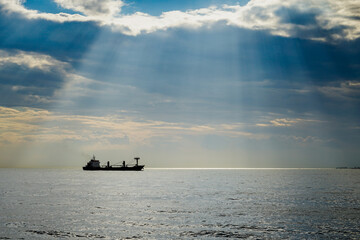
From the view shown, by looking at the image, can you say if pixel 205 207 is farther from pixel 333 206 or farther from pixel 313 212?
pixel 333 206

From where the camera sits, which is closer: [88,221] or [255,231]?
[255,231]

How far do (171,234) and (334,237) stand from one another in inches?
646

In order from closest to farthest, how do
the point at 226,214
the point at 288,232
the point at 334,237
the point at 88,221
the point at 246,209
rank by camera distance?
1. the point at 334,237
2. the point at 288,232
3. the point at 88,221
4. the point at 226,214
5. the point at 246,209

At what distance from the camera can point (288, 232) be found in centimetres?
3856

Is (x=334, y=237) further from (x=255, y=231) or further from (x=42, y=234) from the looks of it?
(x=42, y=234)

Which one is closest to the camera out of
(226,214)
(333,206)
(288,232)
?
(288,232)

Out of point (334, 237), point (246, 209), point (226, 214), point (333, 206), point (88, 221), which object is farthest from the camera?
point (333, 206)

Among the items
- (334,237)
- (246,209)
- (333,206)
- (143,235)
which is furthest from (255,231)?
(333,206)

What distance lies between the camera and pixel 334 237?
36.2 m

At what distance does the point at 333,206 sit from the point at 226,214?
71.9ft

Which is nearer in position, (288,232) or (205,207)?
(288,232)

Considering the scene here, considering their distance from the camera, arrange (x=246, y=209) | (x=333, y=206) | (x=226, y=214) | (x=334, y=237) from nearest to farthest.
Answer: (x=334, y=237)
(x=226, y=214)
(x=246, y=209)
(x=333, y=206)

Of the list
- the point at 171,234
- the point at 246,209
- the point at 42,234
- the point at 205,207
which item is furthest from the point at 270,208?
the point at 42,234

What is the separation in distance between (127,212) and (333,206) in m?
34.7
